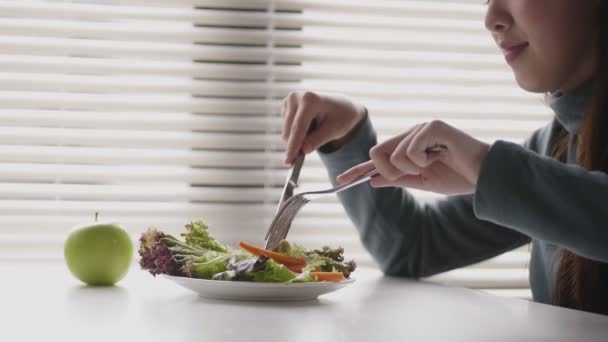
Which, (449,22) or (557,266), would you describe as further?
(449,22)

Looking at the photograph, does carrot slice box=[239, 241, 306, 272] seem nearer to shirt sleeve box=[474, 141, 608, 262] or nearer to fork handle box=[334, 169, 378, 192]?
fork handle box=[334, 169, 378, 192]

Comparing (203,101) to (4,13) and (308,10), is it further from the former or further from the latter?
(4,13)

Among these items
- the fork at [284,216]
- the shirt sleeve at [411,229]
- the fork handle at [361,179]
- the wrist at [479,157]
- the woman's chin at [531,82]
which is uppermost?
the woman's chin at [531,82]

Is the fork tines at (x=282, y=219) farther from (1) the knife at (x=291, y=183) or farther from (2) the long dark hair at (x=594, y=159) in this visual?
(2) the long dark hair at (x=594, y=159)

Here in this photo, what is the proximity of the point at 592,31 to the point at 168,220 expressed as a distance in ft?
3.54

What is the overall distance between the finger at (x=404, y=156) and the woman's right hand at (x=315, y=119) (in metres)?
0.31

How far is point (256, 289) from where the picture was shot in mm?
997

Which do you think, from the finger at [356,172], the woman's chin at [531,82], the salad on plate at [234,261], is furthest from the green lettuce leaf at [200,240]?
the woman's chin at [531,82]

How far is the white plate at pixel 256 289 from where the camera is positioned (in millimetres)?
994

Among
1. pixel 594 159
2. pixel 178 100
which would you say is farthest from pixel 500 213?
pixel 178 100

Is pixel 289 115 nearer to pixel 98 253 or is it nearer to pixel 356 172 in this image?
pixel 356 172

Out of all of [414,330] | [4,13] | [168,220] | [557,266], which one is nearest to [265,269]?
[414,330]

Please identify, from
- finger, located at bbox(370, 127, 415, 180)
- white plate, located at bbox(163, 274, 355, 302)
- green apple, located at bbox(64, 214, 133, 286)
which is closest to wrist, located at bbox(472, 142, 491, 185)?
finger, located at bbox(370, 127, 415, 180)

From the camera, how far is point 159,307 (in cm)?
97
